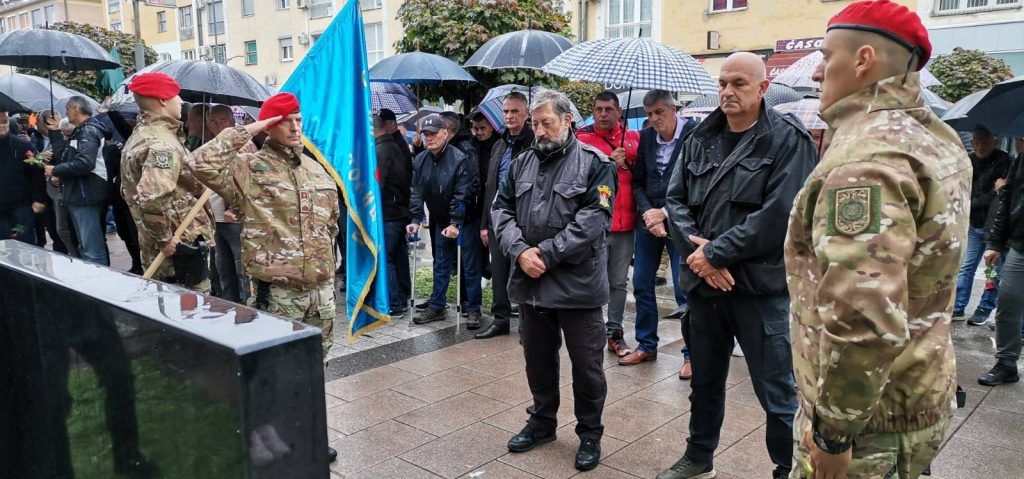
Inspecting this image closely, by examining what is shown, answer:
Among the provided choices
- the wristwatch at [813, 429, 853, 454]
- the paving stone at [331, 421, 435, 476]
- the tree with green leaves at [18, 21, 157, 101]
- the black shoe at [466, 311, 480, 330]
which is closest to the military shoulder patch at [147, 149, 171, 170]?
the paving stone at [331, 421, 435, 476]

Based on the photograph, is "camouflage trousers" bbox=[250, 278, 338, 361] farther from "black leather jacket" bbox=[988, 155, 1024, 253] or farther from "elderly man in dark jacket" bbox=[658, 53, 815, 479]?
"black leather jacket" bbox=[988, 155, 1024, 253]

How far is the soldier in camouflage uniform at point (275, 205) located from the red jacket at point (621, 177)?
257 cm

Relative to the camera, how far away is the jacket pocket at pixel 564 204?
3914 millimetres

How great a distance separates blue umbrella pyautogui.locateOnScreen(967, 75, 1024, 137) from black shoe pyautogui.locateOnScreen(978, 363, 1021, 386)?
1684mm

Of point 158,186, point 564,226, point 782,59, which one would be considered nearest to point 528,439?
point 564,226

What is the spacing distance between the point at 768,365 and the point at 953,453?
5.15 ft

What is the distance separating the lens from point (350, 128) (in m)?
4.70

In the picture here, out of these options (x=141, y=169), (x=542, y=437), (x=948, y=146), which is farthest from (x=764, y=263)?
(x=141, y=169)

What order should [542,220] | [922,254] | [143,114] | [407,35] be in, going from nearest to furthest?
[922,254] → [542,220] → [143,114] → [407,35]

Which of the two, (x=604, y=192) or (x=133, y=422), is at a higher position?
(x=604, y=192)

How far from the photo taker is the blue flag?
4.66 meters

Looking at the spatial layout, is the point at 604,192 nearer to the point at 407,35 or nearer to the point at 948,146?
the point at 948,146

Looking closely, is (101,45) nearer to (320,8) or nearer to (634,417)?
(634,417)

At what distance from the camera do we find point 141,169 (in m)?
4.74
